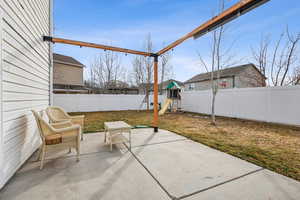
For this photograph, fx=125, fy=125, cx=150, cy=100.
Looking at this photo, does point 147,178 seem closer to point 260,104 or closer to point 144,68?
point 260,104

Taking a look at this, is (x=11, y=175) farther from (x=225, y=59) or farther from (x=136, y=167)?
(x=225, y=59)

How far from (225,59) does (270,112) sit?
3433mm

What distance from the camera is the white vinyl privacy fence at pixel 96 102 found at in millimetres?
9500

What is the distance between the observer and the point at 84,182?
5.92 ft

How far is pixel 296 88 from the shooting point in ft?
17.7

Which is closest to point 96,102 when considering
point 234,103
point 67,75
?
point 67,75

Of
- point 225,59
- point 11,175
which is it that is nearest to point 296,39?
point 225,59

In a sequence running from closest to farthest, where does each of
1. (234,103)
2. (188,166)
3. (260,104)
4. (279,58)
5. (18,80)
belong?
(18,80) < (188,166) < (260,104) < (234,103) < (279,58)

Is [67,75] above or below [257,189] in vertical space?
above

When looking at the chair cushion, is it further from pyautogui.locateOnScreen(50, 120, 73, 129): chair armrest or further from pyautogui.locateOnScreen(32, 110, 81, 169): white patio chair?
pyautogui.locateOnScreen(50, 120, 73, 129): chair armrest

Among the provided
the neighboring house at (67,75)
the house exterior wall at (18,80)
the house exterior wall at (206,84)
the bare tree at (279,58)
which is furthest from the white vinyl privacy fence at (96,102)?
the house exterior wall at (206,84)

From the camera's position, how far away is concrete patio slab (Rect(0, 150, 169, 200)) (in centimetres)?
155

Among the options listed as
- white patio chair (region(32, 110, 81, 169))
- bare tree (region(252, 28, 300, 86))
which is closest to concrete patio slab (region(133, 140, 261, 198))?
white patio chair (region(32, 110, 81, 169))

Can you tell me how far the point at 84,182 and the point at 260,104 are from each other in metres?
8.34
